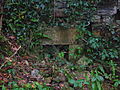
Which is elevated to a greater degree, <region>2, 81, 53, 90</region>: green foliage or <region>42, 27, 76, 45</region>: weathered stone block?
<region>42, 27, 76, 45</region>: weathered stone block

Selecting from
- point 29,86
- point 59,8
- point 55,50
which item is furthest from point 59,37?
point 29,86

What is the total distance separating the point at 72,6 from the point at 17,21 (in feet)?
4.78

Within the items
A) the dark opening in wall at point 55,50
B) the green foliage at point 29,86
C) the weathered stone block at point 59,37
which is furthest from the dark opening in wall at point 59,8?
the green foliage at point 29,86

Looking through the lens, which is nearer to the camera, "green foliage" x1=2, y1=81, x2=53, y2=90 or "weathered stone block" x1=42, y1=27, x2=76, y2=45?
"green foliage" x1=2, y1=81, x2=53, y2=90

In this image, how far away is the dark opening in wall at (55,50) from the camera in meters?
4.14

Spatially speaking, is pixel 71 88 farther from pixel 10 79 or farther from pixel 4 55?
pixel 4 55

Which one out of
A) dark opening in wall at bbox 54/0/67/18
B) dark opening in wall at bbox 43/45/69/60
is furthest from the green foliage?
dark opening in wall at bbox 54/0/67/18

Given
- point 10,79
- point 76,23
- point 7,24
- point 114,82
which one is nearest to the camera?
point 10,79

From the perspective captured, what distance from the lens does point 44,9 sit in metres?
4.14

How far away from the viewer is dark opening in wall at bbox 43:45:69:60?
414 centimetres

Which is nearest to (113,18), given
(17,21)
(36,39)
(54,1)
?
(54,1)

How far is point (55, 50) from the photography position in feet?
13.8

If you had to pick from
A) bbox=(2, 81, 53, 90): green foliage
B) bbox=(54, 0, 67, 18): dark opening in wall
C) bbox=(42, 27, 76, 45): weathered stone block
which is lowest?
bbox=(2, 81, 53, 90): green foliage

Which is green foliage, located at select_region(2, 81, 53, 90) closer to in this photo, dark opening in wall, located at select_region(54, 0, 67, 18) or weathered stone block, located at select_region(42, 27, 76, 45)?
weathered stone block, located at select_region(42, 27, 76, 45)
